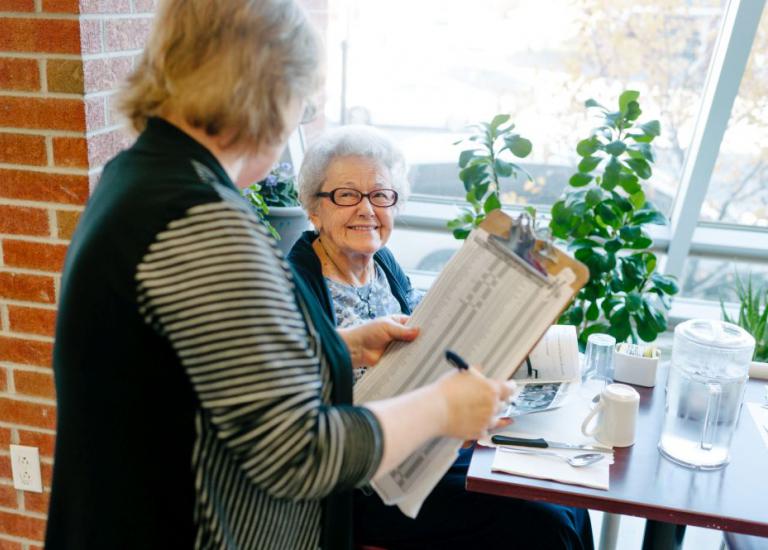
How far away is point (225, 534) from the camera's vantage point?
1043 mm

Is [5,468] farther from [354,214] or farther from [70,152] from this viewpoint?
[354,214]

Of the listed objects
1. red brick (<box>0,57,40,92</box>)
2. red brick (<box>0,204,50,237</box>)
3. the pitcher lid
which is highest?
red brick (<box>0,57,40,92</box>)

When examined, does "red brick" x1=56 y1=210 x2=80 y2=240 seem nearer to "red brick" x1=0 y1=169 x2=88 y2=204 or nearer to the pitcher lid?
"red brick" x1=0 y1=169 x2=88 y2=204

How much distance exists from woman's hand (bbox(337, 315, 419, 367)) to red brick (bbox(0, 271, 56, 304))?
852 mm

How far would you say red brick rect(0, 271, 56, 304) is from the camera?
1895 millimetres

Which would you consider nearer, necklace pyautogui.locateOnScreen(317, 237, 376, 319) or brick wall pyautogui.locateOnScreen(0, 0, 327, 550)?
brick wall pyautogui.locateOnScreen(0, 0, 327, 550)

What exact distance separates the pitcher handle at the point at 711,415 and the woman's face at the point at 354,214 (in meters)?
0.86

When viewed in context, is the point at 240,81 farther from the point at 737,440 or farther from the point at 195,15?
the point at 737,440

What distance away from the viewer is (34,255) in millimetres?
1885

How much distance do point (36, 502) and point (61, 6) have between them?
129 cm

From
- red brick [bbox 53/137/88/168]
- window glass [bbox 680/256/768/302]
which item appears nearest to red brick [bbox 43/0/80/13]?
red brick [bbox 53/137/88/168]

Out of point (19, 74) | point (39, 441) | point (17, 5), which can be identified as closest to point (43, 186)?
point (19, 74)

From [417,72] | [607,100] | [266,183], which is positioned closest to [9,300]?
[266,183]

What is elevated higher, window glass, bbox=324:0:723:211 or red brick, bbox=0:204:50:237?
window glass, bbox=324:0:723:211
